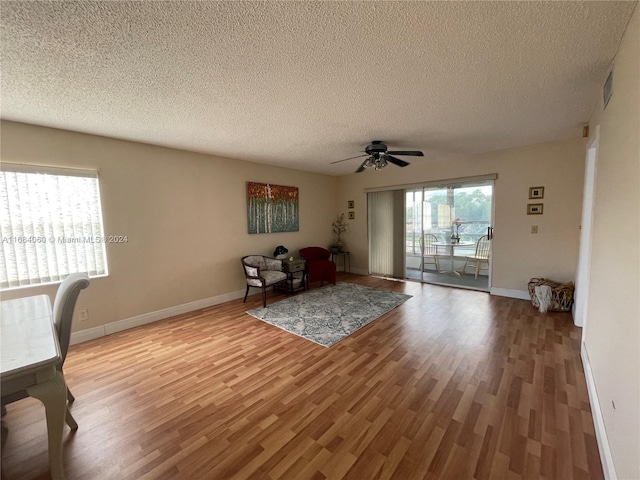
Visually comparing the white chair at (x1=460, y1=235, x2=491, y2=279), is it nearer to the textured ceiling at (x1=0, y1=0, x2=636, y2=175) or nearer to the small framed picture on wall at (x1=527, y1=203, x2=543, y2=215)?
the small framed picture on wall at (x1=527, y1=203, x2=543, y2=215)

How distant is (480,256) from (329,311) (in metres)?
3.19

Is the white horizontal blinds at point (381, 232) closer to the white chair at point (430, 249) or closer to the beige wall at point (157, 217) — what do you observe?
the white chair at point (430, 249)

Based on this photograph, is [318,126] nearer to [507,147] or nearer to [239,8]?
[239,8]

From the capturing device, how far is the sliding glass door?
454 cm

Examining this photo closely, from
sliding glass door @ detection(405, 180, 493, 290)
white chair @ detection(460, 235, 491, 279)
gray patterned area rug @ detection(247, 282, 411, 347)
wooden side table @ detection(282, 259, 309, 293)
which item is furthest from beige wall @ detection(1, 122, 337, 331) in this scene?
white chair @ detection(460, 235, 491, 279)

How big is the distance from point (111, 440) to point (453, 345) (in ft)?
9.53

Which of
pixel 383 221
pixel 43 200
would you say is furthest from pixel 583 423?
pixel 43 200

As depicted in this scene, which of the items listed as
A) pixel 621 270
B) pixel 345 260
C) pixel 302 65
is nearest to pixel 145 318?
pixel 302 65

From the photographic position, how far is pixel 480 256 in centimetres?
477

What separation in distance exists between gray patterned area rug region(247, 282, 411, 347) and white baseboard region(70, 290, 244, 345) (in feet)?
2.53

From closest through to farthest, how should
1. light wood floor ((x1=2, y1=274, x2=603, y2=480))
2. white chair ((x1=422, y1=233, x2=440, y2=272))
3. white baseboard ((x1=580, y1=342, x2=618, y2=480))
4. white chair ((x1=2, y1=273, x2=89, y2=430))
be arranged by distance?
white baseboard ((x1=580, y1=342, x2=618, y2=480))
light wood floor ((x1=2, y1=274, x2=603, y2=480))
white chair ((x1=2, y1=273, x2=89, y2=430))
white chair ((x1=422, y1=233, x2=440, y2=272))

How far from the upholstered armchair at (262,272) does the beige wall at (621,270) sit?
347 centimetres

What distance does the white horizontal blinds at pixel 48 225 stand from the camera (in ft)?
8.39

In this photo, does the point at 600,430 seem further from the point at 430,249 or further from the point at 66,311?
the point at 430,249
